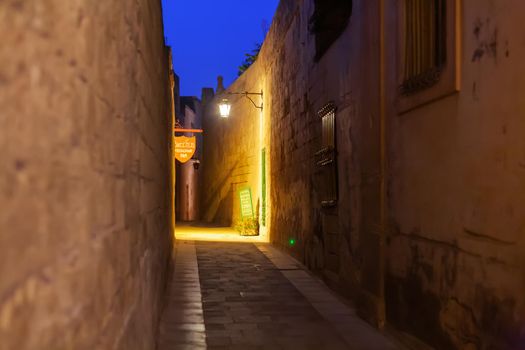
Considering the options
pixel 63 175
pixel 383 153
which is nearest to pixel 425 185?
pixel 383 153

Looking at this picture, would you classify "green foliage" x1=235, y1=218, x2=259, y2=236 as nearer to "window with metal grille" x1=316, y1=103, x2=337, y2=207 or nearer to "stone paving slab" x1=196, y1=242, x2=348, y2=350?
"stone paving slab" x1=196, y1=242, x2=348, y2=350

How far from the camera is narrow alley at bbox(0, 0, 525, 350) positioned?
1.07m

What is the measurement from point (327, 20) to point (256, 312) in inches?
175

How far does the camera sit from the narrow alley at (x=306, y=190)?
107cm

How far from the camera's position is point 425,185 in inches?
168

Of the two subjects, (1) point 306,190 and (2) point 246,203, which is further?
(2) point 246,203

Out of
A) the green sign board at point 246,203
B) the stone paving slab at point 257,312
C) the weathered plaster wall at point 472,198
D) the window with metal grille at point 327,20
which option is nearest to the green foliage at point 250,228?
the green sign board at point 246,203

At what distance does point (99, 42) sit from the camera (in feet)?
5.31

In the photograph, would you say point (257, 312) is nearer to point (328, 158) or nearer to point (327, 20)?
point (328, 158)

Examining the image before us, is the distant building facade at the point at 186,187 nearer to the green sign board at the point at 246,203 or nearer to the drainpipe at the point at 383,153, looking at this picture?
the green sign board at the point at 246,203

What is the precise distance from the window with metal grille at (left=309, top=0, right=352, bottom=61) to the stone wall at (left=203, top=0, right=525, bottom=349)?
0.93 feet

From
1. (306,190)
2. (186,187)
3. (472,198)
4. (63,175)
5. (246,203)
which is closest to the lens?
(63,175)

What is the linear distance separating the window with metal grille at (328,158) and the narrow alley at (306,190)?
0.19 ft

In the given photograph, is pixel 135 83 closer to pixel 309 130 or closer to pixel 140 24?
pixel 140 24
